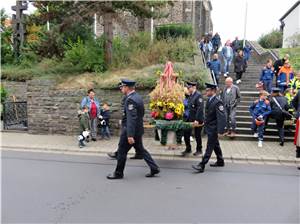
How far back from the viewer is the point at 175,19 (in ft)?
83.4

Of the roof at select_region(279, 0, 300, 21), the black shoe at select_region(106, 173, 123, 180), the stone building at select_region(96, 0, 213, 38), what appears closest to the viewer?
the black shoe at select_region(106, 173, 123, 180)

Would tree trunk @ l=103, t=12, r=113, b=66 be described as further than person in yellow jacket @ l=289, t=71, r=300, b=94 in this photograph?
Yes

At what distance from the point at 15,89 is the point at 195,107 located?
11115 millimetres

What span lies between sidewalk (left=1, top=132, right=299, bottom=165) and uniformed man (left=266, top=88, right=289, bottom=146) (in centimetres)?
43

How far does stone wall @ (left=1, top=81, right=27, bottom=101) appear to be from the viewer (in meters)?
16.9

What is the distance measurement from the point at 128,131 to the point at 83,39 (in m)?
10.1

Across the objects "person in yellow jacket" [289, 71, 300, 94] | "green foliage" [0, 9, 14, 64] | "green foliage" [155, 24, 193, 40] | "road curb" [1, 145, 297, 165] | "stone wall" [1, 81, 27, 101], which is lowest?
"road curb" [1, 145, 297, 165]

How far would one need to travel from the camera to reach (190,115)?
9.16 meters

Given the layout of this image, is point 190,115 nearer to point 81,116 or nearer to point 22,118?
point 81,116

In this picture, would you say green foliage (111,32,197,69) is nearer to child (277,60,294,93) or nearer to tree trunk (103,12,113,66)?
tree trunk (103,12,113,66)

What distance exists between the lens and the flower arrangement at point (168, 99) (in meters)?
8.68

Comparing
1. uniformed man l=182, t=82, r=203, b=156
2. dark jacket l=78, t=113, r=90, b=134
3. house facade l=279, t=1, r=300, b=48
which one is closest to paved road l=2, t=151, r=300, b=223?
uniformed man l=182, t=82, r=203, b=156

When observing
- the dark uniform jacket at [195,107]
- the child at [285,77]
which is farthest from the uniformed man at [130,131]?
the child at [285,77]

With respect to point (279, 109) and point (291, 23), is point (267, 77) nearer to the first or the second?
point (279, 109)
